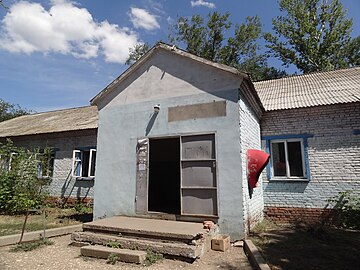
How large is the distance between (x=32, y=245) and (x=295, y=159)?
28.4 ft

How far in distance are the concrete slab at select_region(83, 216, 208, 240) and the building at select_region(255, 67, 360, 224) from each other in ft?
13.6

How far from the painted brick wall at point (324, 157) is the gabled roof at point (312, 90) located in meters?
Result: 0.44

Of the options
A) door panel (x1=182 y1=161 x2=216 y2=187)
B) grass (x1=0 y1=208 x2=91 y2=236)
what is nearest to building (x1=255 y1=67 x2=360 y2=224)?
door panel (x1=182 y1=161 x2=216 y2=187)

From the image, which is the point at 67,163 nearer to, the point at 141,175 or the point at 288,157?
the point at 141,175

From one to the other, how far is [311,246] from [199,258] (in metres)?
2.80

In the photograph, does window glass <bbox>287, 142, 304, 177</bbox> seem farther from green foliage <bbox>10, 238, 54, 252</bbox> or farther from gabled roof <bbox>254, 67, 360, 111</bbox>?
green foliage <bbox>10, 238, 54, 252</bbox>

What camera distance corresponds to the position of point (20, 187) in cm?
1112

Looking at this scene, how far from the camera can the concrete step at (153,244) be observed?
5.11m

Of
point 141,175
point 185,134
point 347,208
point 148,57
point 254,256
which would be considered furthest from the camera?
point 148,57

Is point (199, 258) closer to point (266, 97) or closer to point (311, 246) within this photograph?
point (311, 246)

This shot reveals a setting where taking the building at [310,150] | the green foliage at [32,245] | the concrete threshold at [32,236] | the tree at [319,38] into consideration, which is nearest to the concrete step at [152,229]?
the green foliage at [32,245]

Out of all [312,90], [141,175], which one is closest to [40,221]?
[141,175]

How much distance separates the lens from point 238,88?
6.77 metres

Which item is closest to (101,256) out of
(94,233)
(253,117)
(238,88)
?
(94,233)
